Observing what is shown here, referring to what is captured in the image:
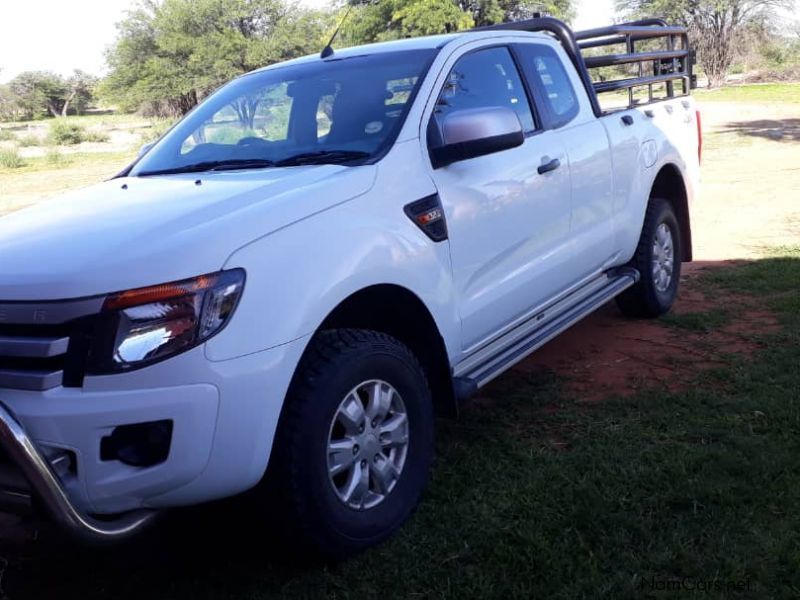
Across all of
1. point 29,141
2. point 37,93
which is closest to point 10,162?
point 29,141

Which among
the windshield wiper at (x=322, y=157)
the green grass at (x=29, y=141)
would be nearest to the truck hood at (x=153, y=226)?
the windshield wiper at (x=322, y=157)

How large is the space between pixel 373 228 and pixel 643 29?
3.73 m

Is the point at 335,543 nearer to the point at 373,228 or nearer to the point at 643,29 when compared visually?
the point at 373,228

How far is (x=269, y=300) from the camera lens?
2.58m

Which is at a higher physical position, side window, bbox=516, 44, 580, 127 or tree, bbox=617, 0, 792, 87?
side window, bbox=516, 44, 580, 127

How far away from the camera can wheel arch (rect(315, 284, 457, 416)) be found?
3119 mm

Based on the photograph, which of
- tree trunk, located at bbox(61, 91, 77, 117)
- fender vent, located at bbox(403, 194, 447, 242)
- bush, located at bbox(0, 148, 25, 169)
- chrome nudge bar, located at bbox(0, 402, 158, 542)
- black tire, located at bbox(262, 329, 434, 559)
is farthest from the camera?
tree trunk, located at bbox(61, 91, 77, 117)

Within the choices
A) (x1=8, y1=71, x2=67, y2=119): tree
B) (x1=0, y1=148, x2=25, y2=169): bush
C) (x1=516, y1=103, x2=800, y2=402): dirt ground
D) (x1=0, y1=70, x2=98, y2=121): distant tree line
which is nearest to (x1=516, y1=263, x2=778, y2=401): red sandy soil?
(x1=516, y1=103, x2=800, y2=402): dirt ground

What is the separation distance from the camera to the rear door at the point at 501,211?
11.6 feet

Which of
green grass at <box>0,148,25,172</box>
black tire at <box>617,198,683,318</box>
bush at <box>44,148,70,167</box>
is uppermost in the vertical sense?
black tire at <box>617,198,683,318</box>

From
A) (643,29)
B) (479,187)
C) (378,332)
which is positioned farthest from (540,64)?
(378,332)

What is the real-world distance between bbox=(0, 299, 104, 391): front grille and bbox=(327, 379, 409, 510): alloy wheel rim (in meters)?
0.83

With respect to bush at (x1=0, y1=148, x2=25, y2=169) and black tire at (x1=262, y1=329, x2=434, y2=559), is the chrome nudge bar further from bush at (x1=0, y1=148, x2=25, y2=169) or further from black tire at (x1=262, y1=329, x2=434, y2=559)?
bush at (x1=0, y1=148, x2=25, y2=169)

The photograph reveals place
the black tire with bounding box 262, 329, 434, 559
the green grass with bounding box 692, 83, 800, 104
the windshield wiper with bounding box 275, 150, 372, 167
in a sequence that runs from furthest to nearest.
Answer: the green grass with bounding box 692, 83, 800, 104 < the windshield wiper with bounding box 275, 150, 372, 167 < the black tire with bounding box 262, 329, 434, 559
